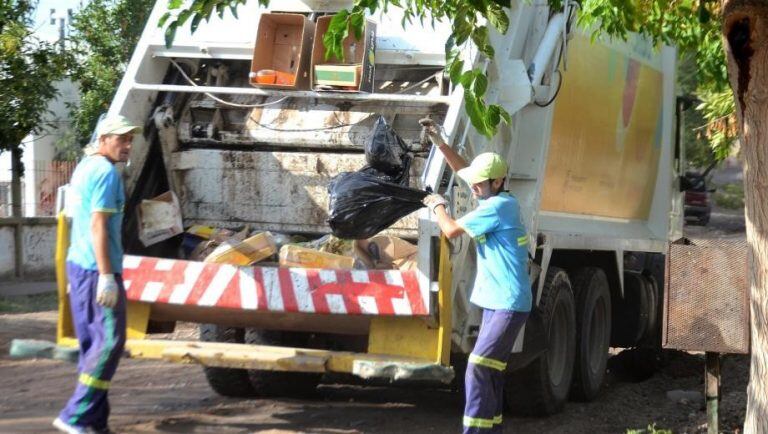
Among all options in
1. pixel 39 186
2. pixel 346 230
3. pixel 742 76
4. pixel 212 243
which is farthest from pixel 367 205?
pixel 39 186

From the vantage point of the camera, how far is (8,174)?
1595cm

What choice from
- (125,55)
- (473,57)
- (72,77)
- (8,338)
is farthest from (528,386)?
(125,55)

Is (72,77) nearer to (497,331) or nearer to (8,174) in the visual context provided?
(8,174)

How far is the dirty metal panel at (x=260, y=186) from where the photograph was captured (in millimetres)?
6684

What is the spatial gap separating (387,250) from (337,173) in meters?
0.73

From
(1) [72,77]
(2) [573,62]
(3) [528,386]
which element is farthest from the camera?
(1) [72,77]

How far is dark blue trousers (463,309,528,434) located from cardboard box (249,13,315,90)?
1984 millimetres

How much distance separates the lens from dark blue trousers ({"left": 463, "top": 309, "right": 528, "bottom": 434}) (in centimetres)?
554

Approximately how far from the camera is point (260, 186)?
6.77m

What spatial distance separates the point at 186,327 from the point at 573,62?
3297mm

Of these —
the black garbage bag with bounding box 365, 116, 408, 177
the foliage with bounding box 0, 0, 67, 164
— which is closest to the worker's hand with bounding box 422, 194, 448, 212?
the black garbage bag with bounding box 365, 116, 408, 177

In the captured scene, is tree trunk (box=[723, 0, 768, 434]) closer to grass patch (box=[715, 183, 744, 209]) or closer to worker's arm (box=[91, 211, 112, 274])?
worker's arm (box=[91, 211, 112, 274])

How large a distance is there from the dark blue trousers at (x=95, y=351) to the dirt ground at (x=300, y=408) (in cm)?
58

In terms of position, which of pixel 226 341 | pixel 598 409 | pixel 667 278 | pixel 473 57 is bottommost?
pixel 598 409
